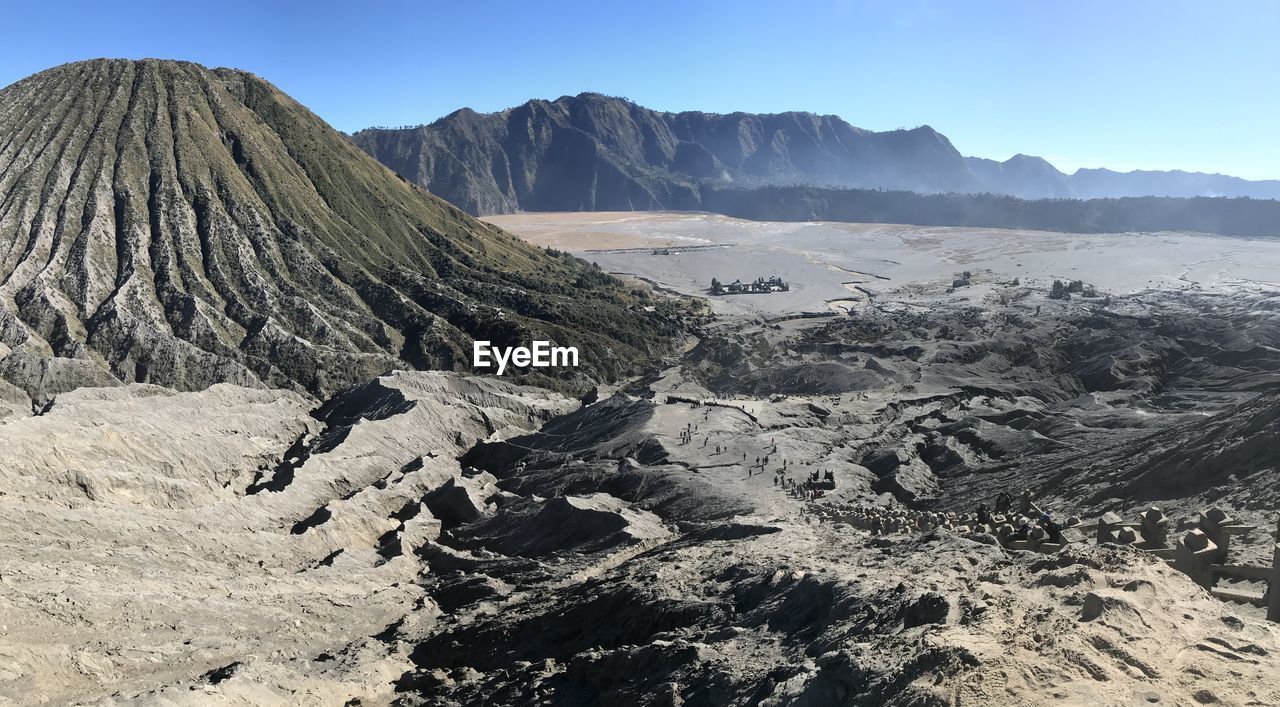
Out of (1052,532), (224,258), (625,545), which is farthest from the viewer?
(224,258)

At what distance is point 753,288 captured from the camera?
122m

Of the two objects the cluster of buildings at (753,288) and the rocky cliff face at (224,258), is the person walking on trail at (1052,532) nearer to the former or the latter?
the rocky cliff face at (224,258)

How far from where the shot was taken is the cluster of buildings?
120125 millimetres

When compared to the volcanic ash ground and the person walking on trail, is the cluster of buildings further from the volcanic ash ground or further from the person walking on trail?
the person walking on trail

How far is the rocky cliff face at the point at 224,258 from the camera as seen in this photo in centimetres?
6106

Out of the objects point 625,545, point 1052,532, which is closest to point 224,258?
point 625,545

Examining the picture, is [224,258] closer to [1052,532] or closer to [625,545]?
[625,545]

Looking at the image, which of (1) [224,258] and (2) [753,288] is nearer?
(1) [224,258]

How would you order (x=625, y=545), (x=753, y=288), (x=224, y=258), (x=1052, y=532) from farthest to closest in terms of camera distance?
(x=753, y=288), (x=224, y=258), (x=625, y=545), (x=1052, y=532)

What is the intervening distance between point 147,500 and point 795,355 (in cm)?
5375

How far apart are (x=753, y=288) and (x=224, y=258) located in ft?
226

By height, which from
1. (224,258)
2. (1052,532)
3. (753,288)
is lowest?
(1052,532)

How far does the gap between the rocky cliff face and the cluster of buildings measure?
24.3 metres

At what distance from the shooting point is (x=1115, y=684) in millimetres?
14984
